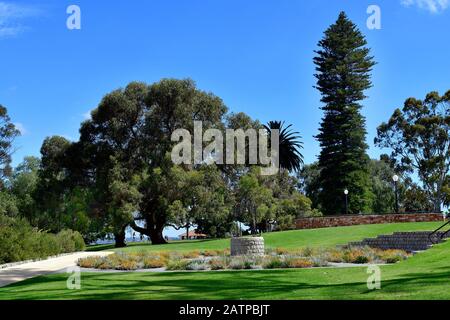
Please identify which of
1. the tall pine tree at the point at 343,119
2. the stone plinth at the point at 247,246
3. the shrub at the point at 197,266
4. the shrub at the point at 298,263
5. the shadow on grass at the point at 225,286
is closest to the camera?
the shadow on grass at the point at 225,286

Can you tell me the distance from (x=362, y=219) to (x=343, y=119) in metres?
16.3

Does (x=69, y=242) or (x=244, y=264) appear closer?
(x=244, y=264)

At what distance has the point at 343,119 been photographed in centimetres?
5222

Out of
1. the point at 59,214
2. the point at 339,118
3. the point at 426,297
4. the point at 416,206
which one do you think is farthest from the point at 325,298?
the point at 416,206

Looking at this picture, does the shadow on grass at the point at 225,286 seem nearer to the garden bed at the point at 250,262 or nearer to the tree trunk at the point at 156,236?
the garden bed at the point at 250,262

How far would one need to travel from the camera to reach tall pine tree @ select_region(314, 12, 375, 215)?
164ft

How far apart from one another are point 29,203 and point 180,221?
20.8 meters

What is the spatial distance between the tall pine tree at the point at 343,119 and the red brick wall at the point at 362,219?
10.2 meters

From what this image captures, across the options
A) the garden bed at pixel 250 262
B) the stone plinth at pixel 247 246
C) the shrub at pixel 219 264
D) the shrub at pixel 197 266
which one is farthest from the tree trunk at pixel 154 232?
the shrub at pixel 219 264

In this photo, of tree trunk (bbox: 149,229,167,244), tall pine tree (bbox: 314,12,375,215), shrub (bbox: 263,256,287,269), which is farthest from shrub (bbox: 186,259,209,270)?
tall pine tree (bbox: 314,12,375,215)

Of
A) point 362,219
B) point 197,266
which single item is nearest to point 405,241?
point 197,266

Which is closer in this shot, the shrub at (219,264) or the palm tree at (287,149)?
the shrub at (219,264)

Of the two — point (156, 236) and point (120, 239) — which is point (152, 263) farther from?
point (120, 239)

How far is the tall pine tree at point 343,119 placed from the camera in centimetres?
5009
